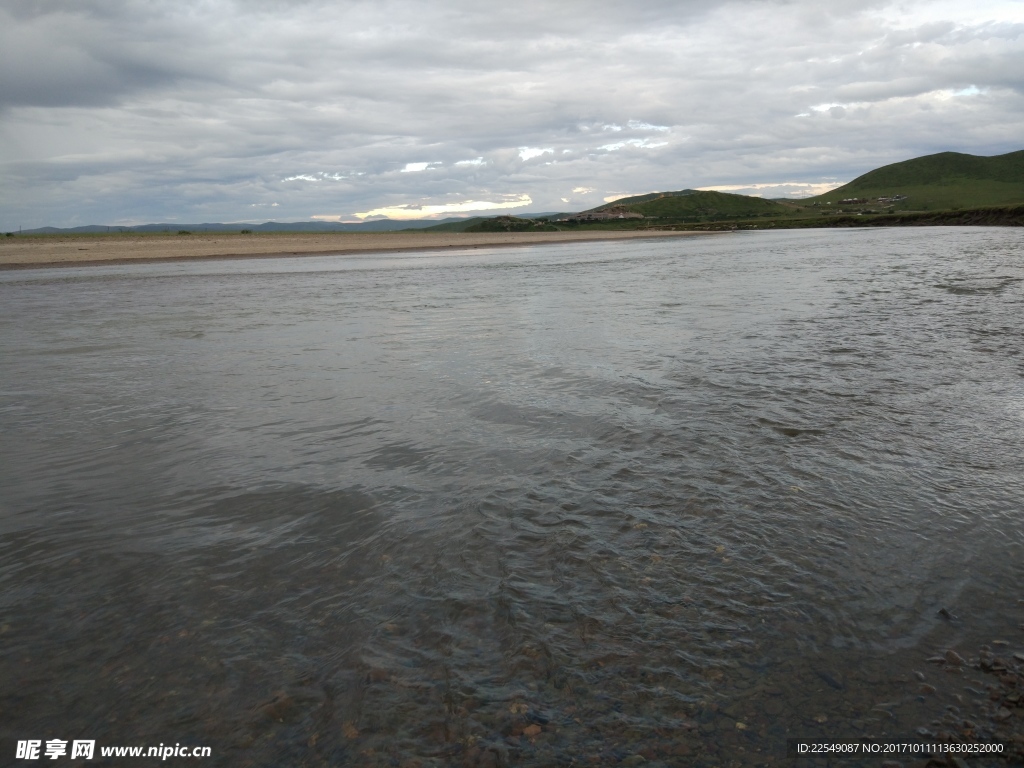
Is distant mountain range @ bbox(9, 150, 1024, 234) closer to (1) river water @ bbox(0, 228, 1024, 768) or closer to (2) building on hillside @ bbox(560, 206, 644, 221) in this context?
(2) building on hillside @ bbox(560, 206, 644, 221)

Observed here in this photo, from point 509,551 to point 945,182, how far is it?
687 feet

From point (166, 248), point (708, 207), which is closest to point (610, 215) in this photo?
point (708, 207)

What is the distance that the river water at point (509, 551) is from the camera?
10.1 ft

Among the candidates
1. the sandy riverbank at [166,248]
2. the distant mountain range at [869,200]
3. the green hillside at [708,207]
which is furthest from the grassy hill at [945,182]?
the sandy riverbank at [166,248]

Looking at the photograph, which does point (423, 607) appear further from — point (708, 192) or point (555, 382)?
point (708, 192)

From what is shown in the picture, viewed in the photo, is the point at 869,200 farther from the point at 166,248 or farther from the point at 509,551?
the point at 509,551

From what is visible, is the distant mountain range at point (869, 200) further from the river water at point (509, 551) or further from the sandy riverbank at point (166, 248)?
the river water at point (509, 551)

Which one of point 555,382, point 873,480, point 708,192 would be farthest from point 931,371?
point 708,192

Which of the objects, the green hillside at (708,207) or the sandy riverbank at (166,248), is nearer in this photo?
the sandy riverbank at (166,248)

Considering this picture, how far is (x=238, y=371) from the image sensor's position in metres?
10.7

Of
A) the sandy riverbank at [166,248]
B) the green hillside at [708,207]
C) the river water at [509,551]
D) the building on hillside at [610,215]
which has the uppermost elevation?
the green hillside at [708,207]

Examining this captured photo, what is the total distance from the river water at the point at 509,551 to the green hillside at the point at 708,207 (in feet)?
461

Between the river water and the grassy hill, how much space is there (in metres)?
143

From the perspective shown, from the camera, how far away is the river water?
122 inches
